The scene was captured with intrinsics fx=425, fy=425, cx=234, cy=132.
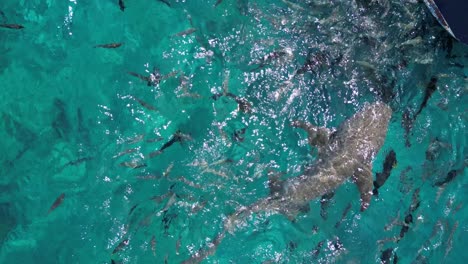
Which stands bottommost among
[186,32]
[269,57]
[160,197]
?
[160,197]

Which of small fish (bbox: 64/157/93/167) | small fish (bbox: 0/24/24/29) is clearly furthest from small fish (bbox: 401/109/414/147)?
small fish (bbox: 0/24/24/29)

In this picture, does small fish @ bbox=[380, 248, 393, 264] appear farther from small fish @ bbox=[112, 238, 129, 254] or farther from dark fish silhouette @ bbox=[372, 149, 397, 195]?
small fish @ bbox=[112, 238, 129, 254]

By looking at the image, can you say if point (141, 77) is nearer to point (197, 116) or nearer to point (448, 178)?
point (197, 116)

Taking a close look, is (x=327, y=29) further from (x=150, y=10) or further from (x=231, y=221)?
(x=231, y=221)

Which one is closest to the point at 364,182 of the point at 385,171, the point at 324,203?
the point at 385,171

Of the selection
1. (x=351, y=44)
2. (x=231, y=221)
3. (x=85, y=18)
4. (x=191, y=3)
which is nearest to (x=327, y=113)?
(x=351, y=44)

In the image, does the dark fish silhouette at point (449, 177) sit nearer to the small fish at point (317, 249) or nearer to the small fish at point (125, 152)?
the small fish at point (317, 249)
